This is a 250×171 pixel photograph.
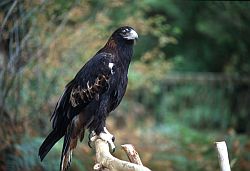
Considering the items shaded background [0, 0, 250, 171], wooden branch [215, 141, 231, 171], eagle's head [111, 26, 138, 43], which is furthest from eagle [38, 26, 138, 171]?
wooden branch [215, 141, 231, 171]

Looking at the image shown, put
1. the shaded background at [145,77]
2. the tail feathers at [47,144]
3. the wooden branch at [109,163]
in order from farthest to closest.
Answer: the shaded background at [145,77] < the tail feathers at [47,144] < the wooden branch at [109,163]

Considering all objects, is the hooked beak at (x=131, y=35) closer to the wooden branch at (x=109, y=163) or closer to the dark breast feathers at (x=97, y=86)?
the dark breast feathers at (x=97, y=86)

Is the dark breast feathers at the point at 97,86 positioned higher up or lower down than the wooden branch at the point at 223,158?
lower down

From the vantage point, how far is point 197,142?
916 centimetres

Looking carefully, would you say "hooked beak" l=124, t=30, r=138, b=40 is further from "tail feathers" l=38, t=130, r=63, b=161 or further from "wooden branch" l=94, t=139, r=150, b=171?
"wooden branch" l=94, t=139, r=150, b=171

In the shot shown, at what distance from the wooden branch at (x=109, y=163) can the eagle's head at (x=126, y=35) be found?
1111 millimetres

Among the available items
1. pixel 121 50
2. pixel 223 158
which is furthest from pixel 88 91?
pixel 223 158

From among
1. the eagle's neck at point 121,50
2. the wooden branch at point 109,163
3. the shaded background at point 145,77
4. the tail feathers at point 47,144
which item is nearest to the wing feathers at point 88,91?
the eagle's neck at point 121,50

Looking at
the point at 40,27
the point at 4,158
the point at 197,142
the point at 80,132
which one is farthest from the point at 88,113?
the point at 197,142

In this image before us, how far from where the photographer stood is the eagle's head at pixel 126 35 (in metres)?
5.05

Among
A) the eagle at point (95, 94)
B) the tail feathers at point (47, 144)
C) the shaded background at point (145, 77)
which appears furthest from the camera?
the shaded background at point (145, 77)

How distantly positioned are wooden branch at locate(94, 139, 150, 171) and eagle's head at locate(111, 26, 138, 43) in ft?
3.65

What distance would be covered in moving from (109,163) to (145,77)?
15.9ft

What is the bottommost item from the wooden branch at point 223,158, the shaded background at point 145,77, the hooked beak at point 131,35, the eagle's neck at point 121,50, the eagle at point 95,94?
the shaded background at point 145,77
